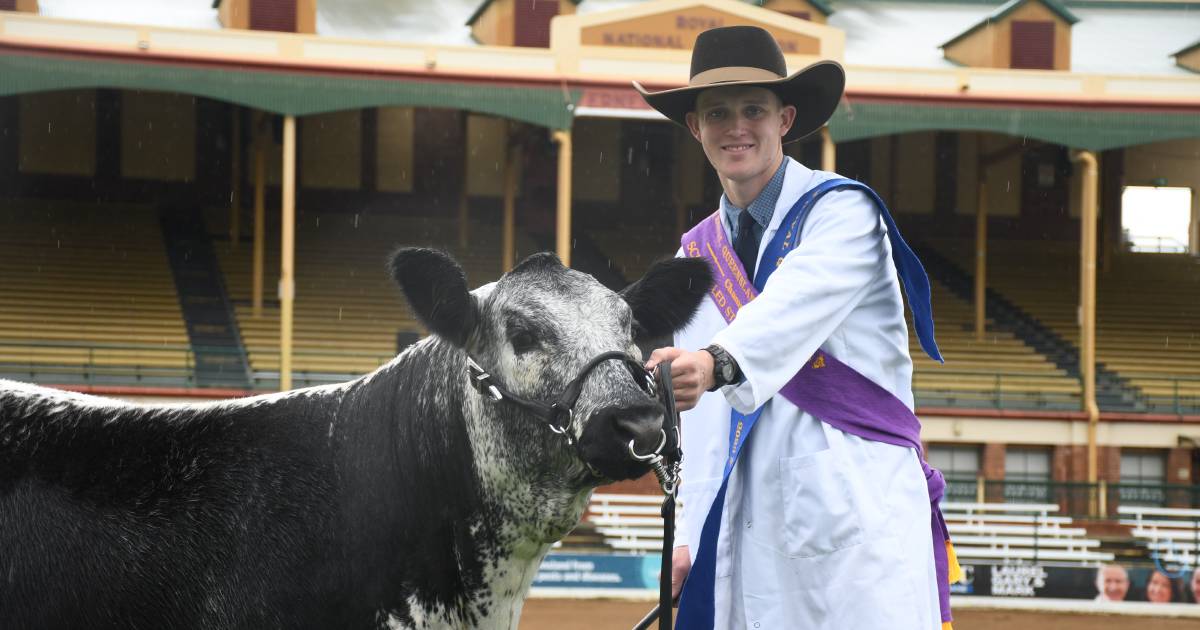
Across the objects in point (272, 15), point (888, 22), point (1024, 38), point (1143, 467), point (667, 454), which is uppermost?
point (888, 22)

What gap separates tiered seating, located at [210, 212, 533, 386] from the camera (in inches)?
731

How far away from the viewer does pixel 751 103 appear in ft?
9.62

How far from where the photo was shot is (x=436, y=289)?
2.55 metres

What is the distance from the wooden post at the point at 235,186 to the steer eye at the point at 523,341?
2021 cm

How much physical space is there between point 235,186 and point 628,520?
1075cm

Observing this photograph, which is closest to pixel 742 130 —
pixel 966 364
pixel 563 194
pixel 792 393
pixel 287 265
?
pixel 792 393

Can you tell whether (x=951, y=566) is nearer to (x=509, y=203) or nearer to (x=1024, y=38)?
(x=509, y=203)

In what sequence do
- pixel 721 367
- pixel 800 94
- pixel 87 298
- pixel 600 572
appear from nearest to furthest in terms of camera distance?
pixel 721 367 < pixel 800 94 < pixel 600 572 < pixel 87 298

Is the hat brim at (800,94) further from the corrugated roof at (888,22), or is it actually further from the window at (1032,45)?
the window at (1032,45)

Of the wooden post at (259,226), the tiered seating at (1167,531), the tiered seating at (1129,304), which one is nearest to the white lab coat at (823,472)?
the tiered seating at (1167,531)

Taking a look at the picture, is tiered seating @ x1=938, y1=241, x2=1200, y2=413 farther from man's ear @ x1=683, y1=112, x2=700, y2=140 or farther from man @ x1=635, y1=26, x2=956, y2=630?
man @ x1=635, y1=26, x2=956, y2=630

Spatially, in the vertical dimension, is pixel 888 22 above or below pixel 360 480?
above

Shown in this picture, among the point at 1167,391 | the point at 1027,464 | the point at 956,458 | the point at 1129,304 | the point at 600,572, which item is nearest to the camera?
the point at 600,572

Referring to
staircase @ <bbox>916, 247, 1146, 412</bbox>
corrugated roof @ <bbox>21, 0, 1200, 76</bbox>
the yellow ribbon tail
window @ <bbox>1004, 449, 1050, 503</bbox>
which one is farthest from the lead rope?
Answer: corrugated roof @ <bbox>21, 0, 1200, 76</bbox>
